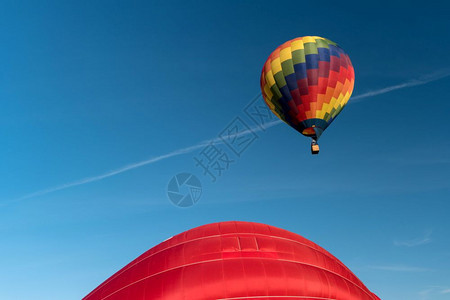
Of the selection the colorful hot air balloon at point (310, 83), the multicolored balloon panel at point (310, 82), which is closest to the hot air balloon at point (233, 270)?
the colorful hot air balloon at point (310, 83)

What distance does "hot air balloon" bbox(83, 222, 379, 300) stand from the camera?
1519 centimetres

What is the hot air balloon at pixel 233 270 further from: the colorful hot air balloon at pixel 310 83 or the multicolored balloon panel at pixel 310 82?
the multicolored balloon panel at pixel 310 82

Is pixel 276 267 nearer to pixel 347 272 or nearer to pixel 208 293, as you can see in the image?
pixel 208 293

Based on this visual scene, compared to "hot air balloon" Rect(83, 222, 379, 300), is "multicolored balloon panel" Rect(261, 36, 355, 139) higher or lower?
higher

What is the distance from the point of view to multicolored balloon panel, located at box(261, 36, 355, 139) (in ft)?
87.8

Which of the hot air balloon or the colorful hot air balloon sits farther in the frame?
the colorful hot air balloon

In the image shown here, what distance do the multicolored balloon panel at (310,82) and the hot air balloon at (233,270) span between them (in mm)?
10466

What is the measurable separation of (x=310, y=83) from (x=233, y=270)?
15.1 m

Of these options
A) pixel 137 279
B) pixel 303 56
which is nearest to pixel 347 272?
pixel 137 279

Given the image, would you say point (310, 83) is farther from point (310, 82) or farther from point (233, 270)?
point (233, 270)

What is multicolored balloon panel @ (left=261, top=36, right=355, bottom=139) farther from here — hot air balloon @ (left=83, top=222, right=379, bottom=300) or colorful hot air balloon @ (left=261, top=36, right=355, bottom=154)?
hot air balloon @ (left=83, top=222, right=379, bottom=300)

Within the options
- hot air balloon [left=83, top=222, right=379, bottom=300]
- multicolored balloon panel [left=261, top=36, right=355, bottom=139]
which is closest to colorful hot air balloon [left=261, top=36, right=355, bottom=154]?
multicolored balloon panel [left=261, top=36, right=355, bottom=139]

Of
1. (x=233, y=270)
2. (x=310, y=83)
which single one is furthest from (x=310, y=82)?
(x=233, y=270)

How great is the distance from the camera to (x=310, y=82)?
26750 millimetres
